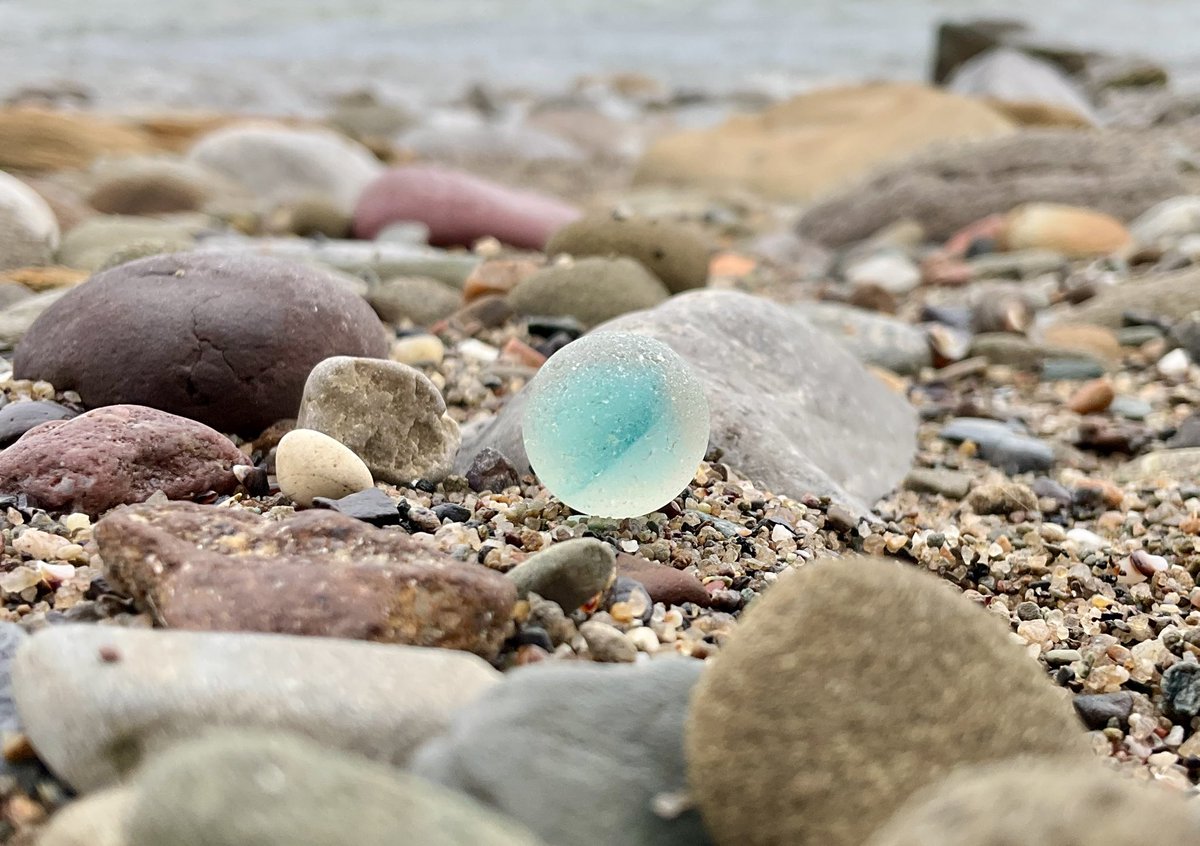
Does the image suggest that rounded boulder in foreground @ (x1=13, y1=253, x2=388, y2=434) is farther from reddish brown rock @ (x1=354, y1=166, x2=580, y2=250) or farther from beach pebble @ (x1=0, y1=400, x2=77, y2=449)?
reddish brown rock @ (x1=354, y1=166, x2=580, y2=250)

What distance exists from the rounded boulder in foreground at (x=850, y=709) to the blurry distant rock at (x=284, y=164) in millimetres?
8851

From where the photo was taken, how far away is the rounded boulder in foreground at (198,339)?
321cm

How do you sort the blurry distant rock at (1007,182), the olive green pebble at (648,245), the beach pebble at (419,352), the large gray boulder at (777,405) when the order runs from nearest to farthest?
the large gray boulder at (777,405), the beach pebble at (419,352), the olive green pebble at (648,245), the blurry distant rock at (1007,182)

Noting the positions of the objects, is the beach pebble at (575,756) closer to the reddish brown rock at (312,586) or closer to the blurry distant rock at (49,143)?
the reddish brown rock at (312,586)

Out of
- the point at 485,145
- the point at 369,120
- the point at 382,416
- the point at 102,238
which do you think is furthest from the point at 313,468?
the point at 369,120

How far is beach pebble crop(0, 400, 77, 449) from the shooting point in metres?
3.05

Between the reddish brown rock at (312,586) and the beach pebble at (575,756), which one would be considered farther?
the reddish brown rock at (312,586)

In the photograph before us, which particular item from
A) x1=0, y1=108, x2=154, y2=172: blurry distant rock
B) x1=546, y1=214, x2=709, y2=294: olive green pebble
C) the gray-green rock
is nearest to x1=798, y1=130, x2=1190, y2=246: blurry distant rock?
x1=546, y1=214, x2=709, y2=294: olive green pebble

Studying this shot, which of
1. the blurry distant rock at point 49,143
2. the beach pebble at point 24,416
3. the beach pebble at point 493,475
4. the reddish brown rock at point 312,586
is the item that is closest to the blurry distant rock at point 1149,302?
the beach pebble at point 493,475

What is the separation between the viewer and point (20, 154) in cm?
940

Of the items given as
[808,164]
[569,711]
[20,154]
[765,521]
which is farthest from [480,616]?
[808,164]

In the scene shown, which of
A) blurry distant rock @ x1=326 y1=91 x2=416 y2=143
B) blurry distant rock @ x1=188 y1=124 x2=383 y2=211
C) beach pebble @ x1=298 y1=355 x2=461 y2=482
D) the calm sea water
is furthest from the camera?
the calm sea water

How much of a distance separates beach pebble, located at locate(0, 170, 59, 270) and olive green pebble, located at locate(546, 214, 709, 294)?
99.7 inches

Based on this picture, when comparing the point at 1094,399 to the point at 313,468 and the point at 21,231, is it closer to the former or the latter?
the point at 313,468
